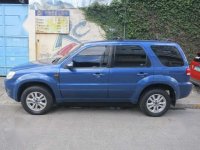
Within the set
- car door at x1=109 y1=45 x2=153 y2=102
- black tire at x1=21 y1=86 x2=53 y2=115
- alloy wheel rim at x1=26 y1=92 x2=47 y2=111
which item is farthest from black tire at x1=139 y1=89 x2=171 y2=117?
alloy wheel rim at x1=26 y1=92 x2=47 y2=111

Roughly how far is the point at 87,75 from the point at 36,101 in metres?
1.25

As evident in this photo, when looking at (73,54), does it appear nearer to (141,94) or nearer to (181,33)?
(141,94)

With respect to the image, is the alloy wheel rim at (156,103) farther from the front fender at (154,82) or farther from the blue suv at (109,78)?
the front fender at (154,82)

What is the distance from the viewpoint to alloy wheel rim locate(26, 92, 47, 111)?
7.94m

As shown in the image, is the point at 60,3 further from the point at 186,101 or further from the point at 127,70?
the point at 186,101

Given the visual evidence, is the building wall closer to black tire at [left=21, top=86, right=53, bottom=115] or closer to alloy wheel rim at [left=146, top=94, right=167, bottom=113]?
black tire at [left=21, top=86, right=53, bottom=115]

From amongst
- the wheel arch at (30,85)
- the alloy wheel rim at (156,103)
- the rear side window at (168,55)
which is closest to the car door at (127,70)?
the rear side window at (168,55)

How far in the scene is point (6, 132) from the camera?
665 centimetres

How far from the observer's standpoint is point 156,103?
8.00 metres

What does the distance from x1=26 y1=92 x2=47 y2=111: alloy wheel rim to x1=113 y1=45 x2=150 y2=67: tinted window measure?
1.74m

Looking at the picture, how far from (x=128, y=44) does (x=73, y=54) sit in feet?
4.01

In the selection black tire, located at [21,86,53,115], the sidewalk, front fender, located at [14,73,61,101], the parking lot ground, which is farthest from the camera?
the sidewalk

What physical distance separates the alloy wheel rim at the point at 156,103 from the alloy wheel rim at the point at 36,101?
7.42 feet

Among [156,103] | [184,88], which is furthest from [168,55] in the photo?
[156,103]
